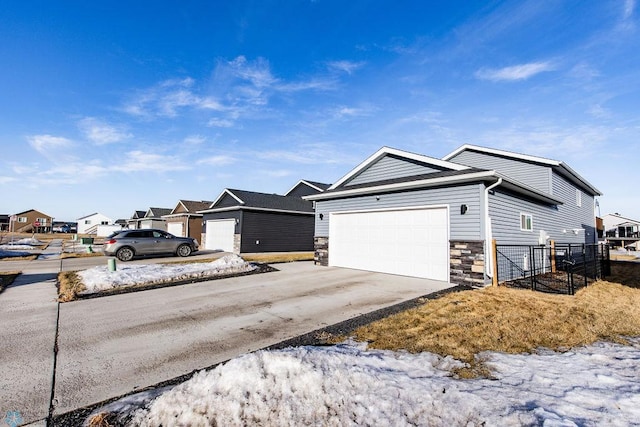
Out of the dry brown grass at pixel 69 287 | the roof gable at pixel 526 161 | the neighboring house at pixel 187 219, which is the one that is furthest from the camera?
the neighboring house at pixel 187 219

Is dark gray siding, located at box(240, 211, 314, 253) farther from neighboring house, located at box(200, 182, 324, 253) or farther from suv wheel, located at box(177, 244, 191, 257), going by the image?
suv wheel, located at box(177, 244, 191, 257)

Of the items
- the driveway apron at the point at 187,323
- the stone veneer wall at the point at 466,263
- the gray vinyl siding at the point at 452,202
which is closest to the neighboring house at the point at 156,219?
the driveway apron at the point at 187,323

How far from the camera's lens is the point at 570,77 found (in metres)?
9.53

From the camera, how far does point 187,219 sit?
90.3 feet

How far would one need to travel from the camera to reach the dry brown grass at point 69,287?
7.23 metres

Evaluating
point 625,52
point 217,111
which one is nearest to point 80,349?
point 217,111

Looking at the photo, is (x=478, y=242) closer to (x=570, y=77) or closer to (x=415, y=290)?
(x=415, y=290)

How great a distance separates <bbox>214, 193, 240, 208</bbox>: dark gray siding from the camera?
21172 mm

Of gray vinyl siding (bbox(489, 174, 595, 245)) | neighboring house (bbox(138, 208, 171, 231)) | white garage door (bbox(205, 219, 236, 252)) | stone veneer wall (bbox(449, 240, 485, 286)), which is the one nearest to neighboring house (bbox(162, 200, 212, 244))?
white garage door (bbox(205, 219, 236, 252))

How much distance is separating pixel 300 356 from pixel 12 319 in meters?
6.01

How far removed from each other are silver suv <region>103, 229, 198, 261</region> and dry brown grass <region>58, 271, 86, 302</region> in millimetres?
5183

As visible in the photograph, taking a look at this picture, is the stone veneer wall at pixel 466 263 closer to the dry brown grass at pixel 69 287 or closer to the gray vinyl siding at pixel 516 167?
the gray vinyl siding at pixel 516 167

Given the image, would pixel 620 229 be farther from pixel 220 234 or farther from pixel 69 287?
pixel 69 287

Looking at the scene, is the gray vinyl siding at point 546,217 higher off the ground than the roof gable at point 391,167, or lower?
lower
